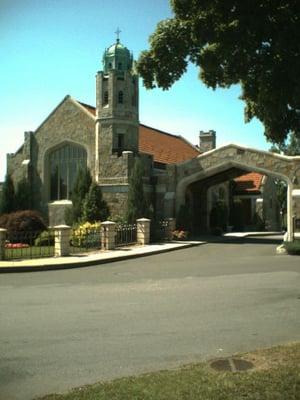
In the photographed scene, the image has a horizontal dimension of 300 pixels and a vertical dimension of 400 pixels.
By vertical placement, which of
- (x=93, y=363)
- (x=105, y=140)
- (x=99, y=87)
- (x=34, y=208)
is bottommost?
(x=93, y=363)

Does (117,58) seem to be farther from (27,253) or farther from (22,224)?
(27,253)

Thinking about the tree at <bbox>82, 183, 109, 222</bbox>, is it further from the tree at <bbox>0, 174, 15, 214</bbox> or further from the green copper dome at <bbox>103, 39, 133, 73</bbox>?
the green copper dome at <bbox>103, 39, 133, 73</bbox>

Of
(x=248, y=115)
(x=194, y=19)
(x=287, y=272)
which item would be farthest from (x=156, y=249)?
(x=194, y=19)

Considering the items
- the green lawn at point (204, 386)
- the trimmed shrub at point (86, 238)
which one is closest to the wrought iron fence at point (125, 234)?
the trimmed shrub at point (86, 238)

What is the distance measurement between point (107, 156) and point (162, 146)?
363 inches

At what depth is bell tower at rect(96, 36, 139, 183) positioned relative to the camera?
3344cm

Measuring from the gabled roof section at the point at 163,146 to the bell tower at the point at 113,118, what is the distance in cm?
363

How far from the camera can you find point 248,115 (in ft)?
33.7

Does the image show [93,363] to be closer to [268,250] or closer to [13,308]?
[13,308]

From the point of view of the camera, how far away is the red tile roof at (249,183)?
158 ft

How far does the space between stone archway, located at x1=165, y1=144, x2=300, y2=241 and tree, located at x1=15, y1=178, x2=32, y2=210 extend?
9.16 m

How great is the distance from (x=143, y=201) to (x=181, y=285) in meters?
17.2

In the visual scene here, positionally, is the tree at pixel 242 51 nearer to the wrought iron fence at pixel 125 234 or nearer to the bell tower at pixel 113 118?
the wrought iron fence at pixel 125 234

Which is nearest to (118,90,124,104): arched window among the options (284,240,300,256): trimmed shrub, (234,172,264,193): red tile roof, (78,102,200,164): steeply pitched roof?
(78,102,200,164): steeply pitched roof
